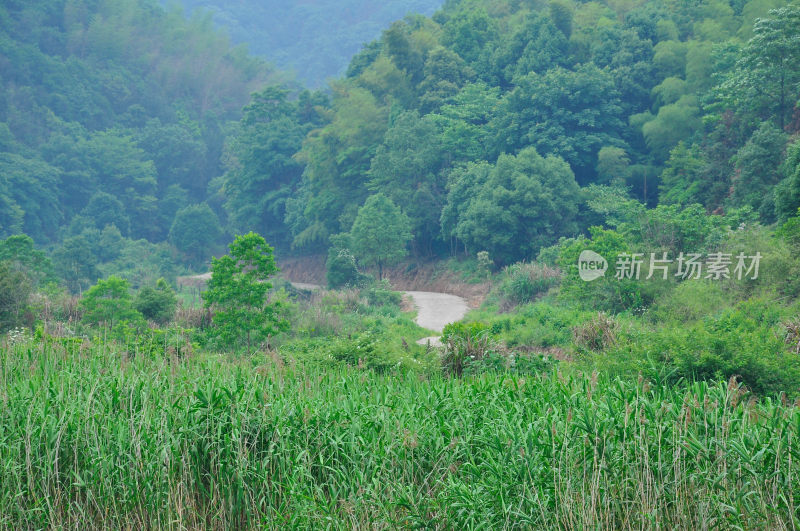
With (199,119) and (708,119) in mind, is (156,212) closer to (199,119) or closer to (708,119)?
(199,119)

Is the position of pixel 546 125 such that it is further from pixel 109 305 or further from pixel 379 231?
pixel 109 305

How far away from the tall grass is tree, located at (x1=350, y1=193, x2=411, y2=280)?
19.0 m

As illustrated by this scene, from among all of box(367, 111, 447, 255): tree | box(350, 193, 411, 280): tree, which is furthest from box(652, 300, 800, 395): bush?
box(367, 111, 447, 255): tree

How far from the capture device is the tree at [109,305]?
38.5 ft

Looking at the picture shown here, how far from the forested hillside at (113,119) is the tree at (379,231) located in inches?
513

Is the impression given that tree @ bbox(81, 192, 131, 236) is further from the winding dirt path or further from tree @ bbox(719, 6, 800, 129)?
tree @ bbox(719, 6, 800, 129)

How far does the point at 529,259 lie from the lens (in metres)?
21.7

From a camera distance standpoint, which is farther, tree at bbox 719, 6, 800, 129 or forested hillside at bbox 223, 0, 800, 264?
forested hillside at bbox 223, 0, 800, 264

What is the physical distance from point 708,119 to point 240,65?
4290 cm

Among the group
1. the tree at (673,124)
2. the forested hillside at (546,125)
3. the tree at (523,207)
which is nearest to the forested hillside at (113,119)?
the forested hillside at (546,125)

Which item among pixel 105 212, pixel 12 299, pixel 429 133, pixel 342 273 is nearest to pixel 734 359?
pixel 12 299

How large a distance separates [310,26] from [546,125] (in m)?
58.5

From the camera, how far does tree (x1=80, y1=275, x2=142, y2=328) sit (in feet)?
38.5

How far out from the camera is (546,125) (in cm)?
2442
